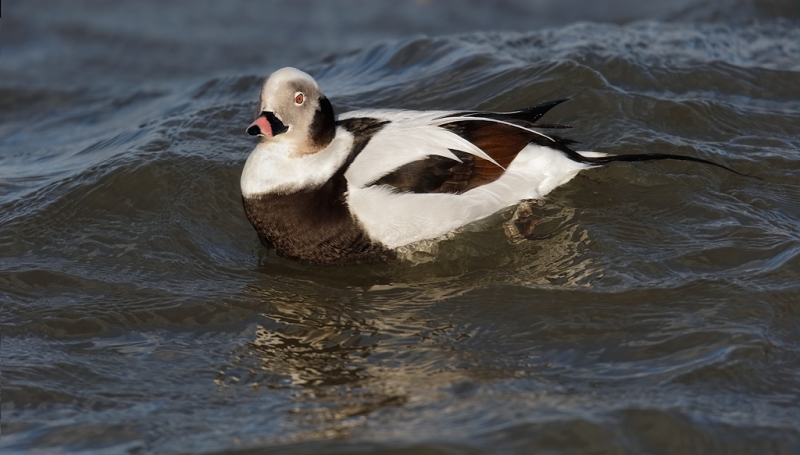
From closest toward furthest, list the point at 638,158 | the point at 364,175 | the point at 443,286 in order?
1. the point at 443,286
2. the point at 364,175
3. the point at 638,158

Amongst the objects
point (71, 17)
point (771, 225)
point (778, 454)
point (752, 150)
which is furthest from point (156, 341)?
point (71, 17)

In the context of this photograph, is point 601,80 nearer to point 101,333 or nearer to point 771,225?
point 771,225

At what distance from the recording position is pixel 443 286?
478cm

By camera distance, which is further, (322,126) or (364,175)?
(322,126)

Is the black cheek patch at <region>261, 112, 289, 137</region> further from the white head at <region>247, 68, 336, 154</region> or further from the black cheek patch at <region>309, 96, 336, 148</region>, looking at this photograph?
the black cheek patch at <region>309, 96, 336, 148</region>

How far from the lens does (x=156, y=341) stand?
4.39 meters

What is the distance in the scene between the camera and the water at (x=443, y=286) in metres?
3.57

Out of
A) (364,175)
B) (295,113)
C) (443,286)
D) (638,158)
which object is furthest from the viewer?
(638,158)

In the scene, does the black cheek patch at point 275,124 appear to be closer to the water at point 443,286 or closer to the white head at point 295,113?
the white head at point 295,113

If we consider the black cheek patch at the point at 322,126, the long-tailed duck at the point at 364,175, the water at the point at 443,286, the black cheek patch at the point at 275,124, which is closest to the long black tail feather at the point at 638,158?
the long-tailed duck at the point at 364,175

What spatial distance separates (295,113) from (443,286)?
121cm

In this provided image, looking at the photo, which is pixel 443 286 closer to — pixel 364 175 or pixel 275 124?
pixel 364 175

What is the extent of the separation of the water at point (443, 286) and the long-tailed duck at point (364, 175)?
0.16 meters

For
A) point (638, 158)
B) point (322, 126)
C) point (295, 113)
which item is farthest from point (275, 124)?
point (638, 158)
